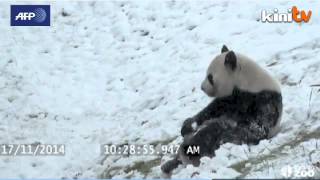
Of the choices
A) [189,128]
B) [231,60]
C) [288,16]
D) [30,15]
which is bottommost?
[189,128]

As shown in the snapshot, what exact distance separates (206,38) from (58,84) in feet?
8.88

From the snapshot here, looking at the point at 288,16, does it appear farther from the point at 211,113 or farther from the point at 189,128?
the point at 189,128

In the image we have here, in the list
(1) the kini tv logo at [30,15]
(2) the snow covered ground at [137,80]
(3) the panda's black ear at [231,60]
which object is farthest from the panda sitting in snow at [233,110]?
(1) the kini tv logo at [30,15]

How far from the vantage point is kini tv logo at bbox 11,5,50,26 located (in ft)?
41.6

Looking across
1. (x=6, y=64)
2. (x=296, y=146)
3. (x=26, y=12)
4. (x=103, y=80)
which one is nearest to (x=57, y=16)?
(x=26, y=12)

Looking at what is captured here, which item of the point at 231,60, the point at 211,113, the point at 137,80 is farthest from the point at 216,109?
the point at 137,80

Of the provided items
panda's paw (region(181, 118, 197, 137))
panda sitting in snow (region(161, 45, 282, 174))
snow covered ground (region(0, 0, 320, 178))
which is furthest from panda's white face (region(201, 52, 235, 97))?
snow covered ground (region(0, 0, 320, 178))

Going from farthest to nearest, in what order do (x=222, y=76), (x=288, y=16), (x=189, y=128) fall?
(x=288, y=16)
(x=222, y=76)
(x=189, y=128)

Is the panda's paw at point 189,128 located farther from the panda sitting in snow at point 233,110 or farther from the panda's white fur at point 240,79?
the panda's white fur at point 240,79

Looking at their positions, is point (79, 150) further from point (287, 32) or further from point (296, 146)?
point (287, 32)

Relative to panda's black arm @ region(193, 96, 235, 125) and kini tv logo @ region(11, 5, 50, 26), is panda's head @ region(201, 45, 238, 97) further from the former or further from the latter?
kini tv logo @ region(11, 5, 50, 26)

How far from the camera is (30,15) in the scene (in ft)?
41.4

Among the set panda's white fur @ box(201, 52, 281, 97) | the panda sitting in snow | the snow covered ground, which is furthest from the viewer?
the snow covered ground

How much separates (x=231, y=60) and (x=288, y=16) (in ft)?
16.7
